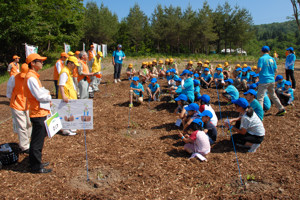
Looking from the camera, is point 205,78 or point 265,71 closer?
point 265,71

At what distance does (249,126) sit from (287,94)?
4.02 m

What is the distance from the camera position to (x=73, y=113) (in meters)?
4.11

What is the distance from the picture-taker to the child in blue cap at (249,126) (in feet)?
15.1

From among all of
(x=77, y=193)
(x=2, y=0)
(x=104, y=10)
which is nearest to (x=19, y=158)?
(x=77, y=193)

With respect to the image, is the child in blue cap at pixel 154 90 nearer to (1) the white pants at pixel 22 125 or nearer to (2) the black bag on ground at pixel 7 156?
(1) the white pants at pixel 22 125

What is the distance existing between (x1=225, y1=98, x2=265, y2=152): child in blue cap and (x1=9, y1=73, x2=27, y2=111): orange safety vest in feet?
13.3

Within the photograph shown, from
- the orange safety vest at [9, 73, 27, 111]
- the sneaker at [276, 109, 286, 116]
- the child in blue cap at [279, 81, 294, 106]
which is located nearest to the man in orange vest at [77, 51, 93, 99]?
the orange safety vest at [9, 73, 27, 111]

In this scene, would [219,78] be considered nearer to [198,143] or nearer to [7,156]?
[198,143]

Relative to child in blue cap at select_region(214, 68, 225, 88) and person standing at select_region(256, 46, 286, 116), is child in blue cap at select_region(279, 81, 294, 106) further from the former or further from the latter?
child in blue cap at select_region(214, 68, 225, 88)

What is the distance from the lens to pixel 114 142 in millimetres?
5422

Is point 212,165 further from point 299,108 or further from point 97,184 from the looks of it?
point 299,108

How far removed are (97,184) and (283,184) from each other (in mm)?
2935

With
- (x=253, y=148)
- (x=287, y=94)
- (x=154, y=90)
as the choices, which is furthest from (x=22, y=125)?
(x=287, y=94)

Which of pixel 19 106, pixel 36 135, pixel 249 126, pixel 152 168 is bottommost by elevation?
pixel 152 168
